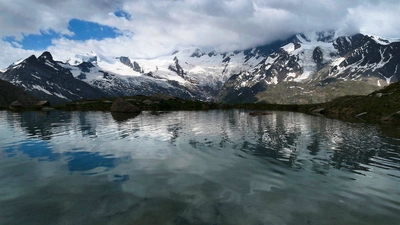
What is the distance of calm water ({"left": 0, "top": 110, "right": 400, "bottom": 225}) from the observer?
13.5 metres

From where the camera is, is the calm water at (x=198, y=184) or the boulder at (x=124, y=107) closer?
the calm water at (x=198, y=184)

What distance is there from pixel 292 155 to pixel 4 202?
2260 cm

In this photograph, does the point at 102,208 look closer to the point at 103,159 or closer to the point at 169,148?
the point at 103,159

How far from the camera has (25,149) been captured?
28.9m

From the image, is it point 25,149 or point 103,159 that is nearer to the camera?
point 103,159

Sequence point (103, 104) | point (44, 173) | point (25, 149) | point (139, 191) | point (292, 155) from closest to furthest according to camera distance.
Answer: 1. point (139, 191)
2. point (44, 173)
3. point (292, 155)
4. point (25, 149)
5. point (103, 104)

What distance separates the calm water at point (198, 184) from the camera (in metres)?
13.5

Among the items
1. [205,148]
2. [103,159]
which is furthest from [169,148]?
[103,159]

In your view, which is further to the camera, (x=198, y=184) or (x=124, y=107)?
(x=124, y=107)

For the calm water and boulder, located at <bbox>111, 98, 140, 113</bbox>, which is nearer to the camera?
the calm water

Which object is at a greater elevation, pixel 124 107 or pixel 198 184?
pixel 124 107

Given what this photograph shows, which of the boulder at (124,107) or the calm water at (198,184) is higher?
the boulder at (124,107)

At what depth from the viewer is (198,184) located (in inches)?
712

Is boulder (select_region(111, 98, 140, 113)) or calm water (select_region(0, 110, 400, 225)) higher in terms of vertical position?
boulder (select_region(111, 98, 140, 113))
